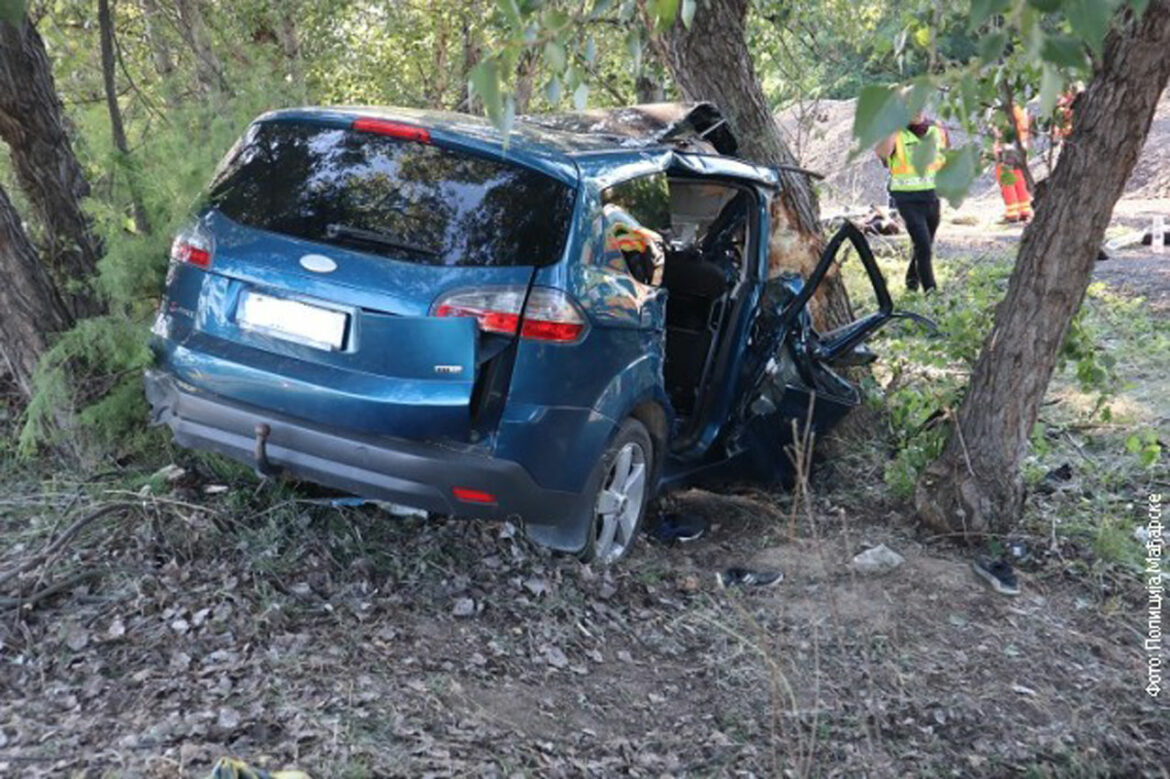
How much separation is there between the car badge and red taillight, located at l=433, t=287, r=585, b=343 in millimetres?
424

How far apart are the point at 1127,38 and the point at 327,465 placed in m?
3.66

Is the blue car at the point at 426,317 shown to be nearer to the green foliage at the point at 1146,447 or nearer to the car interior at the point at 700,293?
the car interior at the point at 700,293

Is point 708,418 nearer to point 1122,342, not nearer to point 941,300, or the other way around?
point 941,300

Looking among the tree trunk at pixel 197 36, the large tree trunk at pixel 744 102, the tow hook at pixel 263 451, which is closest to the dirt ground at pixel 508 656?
the tow hook at pixel 263 451

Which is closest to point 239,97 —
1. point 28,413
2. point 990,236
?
point 28,413

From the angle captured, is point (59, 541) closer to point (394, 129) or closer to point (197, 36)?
point (394, 129)

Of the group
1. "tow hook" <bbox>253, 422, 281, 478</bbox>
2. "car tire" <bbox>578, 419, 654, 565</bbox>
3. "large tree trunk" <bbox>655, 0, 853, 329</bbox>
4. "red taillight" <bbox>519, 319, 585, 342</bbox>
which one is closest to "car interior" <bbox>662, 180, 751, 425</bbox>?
"car tire" <bbox>578, 419, 654, 565</bbox>

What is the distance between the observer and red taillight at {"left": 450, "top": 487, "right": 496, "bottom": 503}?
4162 millimetres

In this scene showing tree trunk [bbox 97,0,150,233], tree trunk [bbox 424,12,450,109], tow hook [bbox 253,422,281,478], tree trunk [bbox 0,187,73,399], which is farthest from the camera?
tree trunk [bbox 424,12,450,109]

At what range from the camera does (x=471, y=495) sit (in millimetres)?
4184

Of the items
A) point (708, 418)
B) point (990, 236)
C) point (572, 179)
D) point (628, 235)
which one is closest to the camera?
point (572, 179)

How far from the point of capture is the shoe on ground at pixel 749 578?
5.16 metres

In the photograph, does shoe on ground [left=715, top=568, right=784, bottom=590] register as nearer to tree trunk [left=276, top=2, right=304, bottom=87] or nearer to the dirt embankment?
tree trunk [left=276, top=2, right=304, bottom=87]

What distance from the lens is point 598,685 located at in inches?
163
